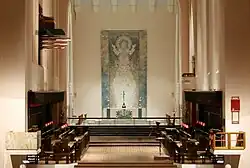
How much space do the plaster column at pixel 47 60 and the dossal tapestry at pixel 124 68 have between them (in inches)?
328

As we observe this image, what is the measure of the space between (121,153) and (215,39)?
5.48 m

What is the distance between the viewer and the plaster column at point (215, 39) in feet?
57.3

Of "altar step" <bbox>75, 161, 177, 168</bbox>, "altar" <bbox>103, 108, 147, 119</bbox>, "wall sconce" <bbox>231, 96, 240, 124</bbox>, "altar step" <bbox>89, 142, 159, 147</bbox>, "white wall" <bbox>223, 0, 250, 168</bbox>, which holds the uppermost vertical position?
"white wall" <bbox>223, 0, 250, 168</bbox>

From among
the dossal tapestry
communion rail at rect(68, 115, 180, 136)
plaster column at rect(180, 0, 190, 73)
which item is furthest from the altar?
plaster column at rect(180, 0, 190, 73)

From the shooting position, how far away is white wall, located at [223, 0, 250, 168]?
15.8m

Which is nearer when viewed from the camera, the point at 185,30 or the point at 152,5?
the point at 185,30

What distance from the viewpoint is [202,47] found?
22.7m

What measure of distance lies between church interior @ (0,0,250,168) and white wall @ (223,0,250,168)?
0.09ft

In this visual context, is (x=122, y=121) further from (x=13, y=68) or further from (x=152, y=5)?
(x=13, y=68)

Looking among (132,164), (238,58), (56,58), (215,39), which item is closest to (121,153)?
(132,164)

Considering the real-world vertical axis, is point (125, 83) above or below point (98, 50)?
below

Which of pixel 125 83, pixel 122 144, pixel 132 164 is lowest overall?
pixel 122 144

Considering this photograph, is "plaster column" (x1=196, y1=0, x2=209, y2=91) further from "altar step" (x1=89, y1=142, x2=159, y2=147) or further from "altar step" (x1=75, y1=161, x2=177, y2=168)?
"altar step" (x1=75, y1=161, x2=177, y2=168)

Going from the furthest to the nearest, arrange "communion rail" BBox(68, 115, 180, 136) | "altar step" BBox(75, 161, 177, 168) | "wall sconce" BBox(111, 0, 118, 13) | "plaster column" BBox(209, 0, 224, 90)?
"wall sconce" BBox(111, 0, 118, 13) < "communion rail" BBox(68, 115, 180, 136) < "plaster column" BBox(209, 0, 224, 90) < "altar step" BBox(75, 161, 177, 168)
